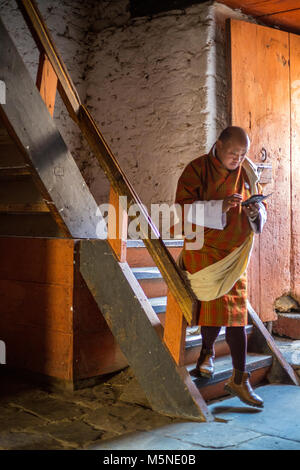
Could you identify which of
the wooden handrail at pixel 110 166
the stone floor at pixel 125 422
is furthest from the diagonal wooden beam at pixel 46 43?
the stone floor at pixel 125 422

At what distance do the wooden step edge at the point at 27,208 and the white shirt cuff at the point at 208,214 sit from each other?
Result: 1189 millimetres

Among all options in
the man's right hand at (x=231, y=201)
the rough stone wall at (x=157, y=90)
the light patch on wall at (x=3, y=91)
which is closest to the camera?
the man's right hand at (x=231, y=201)

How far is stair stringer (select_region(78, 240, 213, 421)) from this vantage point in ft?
11.0

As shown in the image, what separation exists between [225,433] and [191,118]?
3.11 meters

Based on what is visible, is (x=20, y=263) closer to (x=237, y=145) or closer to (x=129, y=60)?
(x=237, y=145)

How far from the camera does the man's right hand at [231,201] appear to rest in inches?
131

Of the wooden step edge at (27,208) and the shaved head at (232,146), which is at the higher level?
the shaved head at (232,146)

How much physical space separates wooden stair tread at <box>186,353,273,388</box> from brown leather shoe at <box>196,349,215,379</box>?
0.14 ft

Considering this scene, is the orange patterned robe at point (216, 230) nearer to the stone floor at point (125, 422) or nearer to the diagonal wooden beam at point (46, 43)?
the stone floor at point (125, 422)

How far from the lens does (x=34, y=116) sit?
149 inches

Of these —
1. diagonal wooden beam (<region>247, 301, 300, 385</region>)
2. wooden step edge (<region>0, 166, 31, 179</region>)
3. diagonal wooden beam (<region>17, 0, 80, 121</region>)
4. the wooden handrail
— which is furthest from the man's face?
diagonal wooden beam (<region>247, 301, 300, 385</region>)

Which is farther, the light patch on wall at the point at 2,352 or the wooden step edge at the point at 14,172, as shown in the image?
the light patch on wall at the point at 2,352
